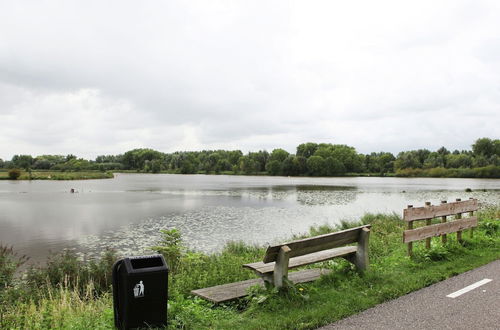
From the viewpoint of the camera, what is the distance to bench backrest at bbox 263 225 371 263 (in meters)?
5.54

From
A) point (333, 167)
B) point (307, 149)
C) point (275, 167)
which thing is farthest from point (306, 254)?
point (307, 149)

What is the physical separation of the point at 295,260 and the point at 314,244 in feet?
1.74

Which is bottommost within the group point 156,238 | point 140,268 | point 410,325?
point 156,238

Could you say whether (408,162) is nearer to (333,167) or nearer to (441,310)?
(333,167)

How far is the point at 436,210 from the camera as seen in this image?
29.1 ft

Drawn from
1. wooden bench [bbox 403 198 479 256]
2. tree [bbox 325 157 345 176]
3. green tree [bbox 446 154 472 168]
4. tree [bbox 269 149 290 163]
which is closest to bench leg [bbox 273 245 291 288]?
wooden bench [bbox 403 198 479 256]

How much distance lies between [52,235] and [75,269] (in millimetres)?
9591

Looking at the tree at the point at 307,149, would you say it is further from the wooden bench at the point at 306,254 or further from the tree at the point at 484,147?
the wooden bench at the point at 306,254

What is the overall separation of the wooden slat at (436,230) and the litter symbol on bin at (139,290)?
5.66 metres

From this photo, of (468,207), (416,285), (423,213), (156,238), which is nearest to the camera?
(416,285)

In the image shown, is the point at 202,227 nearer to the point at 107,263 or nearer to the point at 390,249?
the point at 107,263

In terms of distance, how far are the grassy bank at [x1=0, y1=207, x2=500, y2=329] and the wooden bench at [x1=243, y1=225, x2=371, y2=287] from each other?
24 cm

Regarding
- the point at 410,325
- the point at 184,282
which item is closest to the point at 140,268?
the point at 184,282

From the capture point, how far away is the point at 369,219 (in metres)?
21.2
